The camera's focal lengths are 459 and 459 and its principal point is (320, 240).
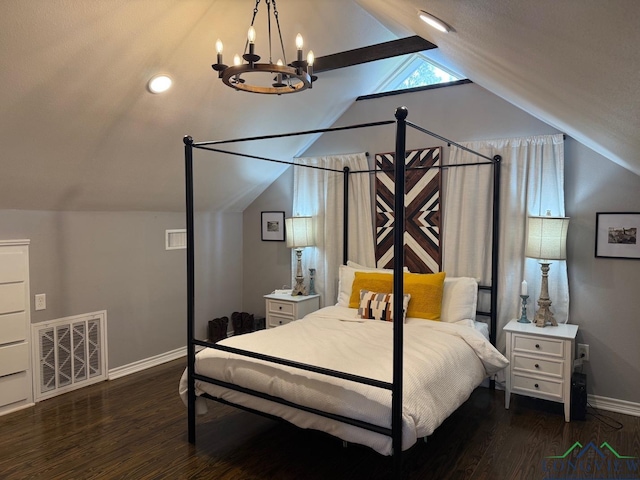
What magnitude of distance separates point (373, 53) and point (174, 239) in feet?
8.62

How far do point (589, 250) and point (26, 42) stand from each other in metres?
3.82

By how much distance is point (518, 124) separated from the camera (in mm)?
3686

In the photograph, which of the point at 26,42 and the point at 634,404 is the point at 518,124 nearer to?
the point at 634,404

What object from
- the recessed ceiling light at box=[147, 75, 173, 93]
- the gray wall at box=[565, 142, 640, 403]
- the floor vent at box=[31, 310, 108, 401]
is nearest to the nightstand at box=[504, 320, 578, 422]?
the gray wall at box=[565, 142, 640, 403]

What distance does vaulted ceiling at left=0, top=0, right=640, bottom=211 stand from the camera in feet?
3.64

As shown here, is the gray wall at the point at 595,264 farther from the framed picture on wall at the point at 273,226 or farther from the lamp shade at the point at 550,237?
the framed picture on wall at the point at 273,226

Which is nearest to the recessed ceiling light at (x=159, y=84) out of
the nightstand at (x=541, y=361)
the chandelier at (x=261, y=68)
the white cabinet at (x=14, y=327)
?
the chandelier at (x=261, y=68)

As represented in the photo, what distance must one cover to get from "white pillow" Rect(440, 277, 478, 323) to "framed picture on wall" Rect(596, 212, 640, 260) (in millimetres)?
938

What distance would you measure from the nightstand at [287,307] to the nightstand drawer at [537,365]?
1.95 meters

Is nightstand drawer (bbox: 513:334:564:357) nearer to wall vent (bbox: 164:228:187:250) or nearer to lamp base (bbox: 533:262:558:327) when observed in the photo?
lamp base (bbox: 533:262:558:327)

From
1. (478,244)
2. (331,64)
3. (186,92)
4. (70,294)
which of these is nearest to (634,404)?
(478,244)

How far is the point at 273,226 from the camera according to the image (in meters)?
5.19

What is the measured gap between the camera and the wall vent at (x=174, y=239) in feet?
15.0

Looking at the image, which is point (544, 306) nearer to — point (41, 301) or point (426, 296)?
point (426, 296)
